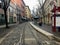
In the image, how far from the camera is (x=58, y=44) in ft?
48.4

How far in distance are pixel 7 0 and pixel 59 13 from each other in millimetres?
24467

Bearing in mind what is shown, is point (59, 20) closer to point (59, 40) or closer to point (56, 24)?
point (56, 24)

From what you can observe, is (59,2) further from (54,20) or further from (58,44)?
(58,44)

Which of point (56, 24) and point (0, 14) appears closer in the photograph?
point (56, 24)

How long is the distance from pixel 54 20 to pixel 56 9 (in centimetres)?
152

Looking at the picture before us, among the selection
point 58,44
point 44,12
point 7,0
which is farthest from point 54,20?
point 44,12

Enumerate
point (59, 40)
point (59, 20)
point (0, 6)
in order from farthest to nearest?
point (0, 6) → point (59, 20) → point (59, 40)

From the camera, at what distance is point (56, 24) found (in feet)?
85.1

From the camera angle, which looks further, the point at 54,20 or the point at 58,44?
the point at 54,20

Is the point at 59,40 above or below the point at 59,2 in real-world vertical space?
below

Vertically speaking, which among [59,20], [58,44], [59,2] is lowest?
[58,44]

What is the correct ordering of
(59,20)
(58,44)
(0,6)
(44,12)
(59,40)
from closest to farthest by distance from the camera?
(58,44) → (59,40) → (59,20) → (0,6) → (44,12)

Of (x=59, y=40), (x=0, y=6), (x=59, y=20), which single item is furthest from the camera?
(x=0, y=6)

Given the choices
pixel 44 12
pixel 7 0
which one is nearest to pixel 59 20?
pixel 7 0
